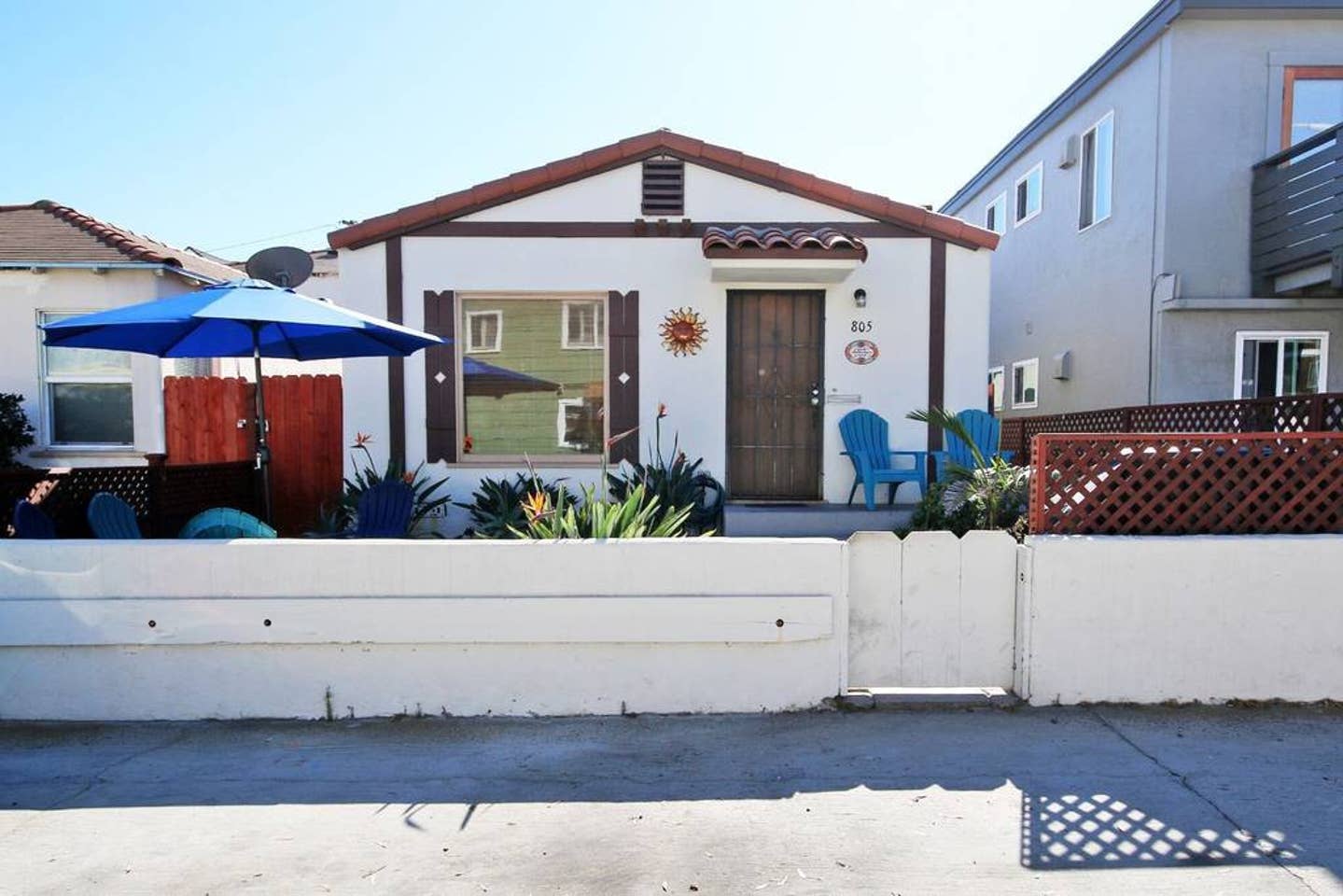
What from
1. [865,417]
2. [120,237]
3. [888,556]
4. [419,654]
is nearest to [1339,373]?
[865,417]

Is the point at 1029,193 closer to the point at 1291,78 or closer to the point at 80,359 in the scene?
the point at 1291,78

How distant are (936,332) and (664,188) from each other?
9.44 feet

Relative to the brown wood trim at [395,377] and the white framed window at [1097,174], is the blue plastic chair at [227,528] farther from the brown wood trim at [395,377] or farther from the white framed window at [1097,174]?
the white framed window at [1097,174]

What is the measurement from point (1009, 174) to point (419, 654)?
13532 millimetres

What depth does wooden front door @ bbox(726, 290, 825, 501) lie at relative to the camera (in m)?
7.53

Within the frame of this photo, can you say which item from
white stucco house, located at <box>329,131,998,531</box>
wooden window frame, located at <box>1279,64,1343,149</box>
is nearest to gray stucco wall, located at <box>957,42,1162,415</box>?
wooden window frame, located at <box>1279,64,1343,149</box>

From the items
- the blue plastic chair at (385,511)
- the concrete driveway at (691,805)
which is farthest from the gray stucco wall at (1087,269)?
the blue plastic chair at (385,511)

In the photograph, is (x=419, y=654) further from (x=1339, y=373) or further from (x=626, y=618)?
(x=1339, y=373)

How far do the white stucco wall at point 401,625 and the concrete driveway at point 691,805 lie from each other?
0.46 ft

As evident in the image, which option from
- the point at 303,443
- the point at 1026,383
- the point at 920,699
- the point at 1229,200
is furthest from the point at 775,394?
the point at 1026,383

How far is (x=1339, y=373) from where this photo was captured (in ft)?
29.1

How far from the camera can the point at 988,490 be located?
5281 millimetres

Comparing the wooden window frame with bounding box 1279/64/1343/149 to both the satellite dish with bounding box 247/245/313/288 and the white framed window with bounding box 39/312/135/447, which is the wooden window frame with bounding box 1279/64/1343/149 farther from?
the white framed window with bounding box 39/312/135/447

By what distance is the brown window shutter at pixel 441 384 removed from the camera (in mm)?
7422
